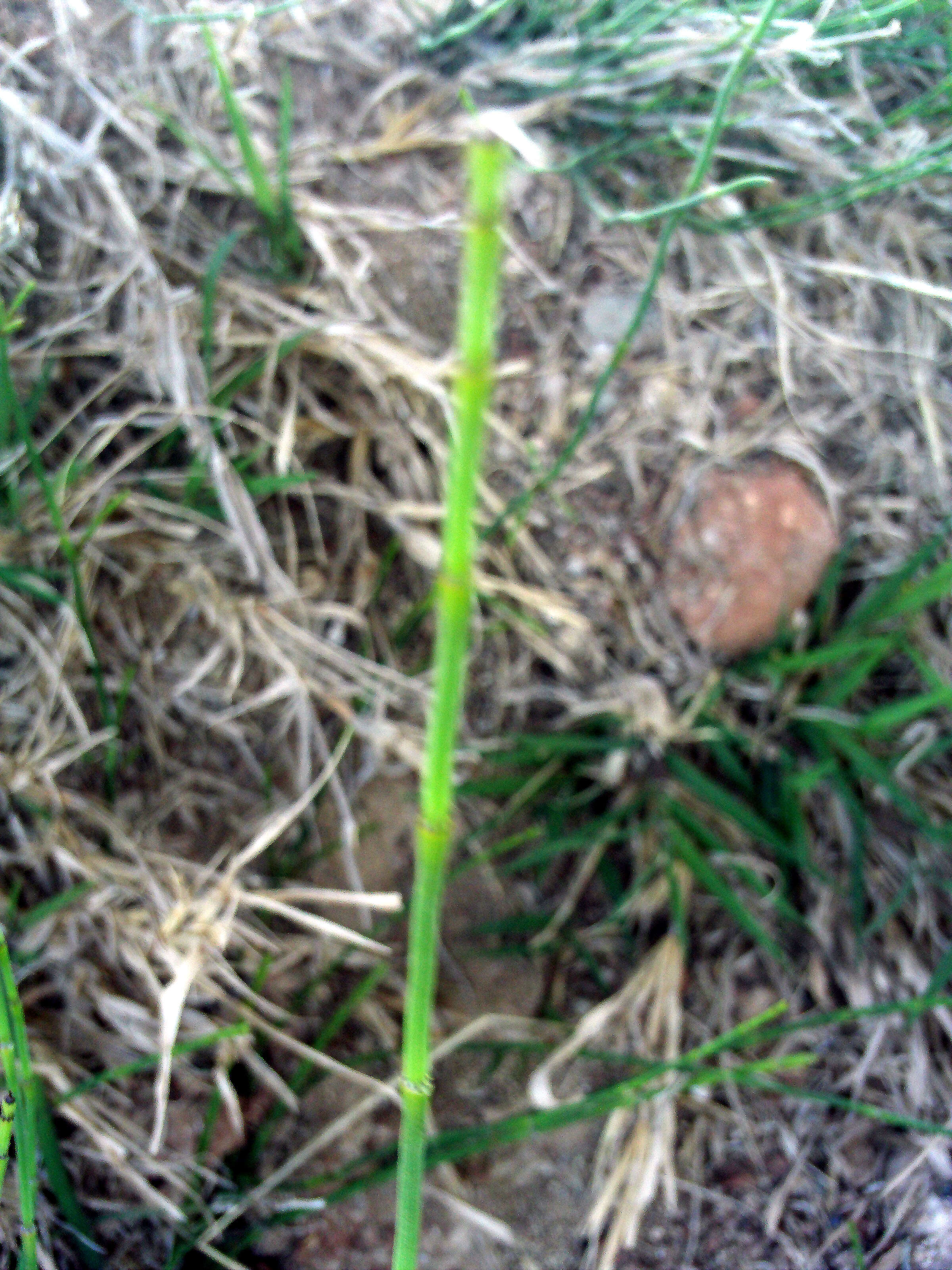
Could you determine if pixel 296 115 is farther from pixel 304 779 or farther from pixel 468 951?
pixel 468 951

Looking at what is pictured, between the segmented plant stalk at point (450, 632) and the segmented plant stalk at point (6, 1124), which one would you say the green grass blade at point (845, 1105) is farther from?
the segmented plant stalk at point (6, 1124)

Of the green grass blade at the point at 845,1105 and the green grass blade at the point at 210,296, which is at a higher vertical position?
the green grass blade at the point at 210,296

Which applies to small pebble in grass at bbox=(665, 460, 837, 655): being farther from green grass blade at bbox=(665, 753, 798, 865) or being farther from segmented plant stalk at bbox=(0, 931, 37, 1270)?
segmented plant stalk at bbox=(0, 931, 37, 1270)

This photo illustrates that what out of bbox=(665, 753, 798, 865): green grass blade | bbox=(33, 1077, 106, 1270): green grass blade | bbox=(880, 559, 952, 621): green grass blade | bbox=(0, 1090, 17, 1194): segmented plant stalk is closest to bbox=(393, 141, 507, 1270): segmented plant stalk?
bbox=(0, 1090, 17, 1194): segmented plant stalk

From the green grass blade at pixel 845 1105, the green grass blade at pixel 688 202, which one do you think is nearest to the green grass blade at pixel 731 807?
the green grass blade at pixel 845 1105

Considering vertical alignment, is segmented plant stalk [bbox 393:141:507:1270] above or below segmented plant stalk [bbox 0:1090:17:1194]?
above

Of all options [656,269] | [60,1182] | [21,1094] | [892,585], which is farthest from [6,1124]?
[892,585]

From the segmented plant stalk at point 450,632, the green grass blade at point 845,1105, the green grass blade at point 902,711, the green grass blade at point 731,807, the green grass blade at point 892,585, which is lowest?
the green grass blade at point 845,1105
